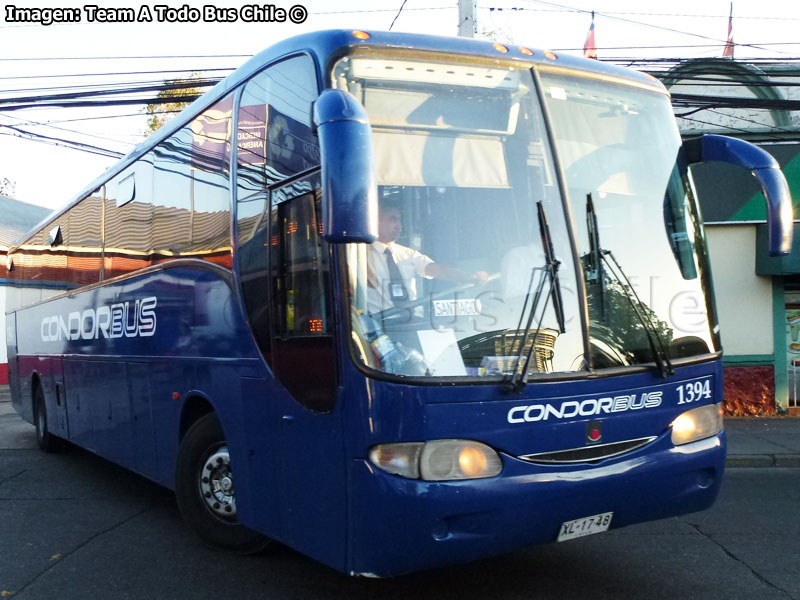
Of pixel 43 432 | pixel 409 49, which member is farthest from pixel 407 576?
pixel 43 432

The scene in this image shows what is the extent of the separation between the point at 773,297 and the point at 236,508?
10.3 meters

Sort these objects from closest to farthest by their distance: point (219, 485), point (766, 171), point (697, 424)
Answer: point (697, 424), point (766, 171), point (219, 485)

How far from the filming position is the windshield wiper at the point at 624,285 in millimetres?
4512

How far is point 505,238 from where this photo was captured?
14.4 ft

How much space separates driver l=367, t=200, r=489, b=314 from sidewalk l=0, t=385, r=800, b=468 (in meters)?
6.68

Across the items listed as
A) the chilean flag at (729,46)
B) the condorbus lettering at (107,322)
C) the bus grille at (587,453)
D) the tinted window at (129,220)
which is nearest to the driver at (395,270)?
the bus grille at (587,453)

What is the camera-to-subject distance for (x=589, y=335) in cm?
441

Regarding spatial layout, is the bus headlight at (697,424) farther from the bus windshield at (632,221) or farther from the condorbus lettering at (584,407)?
the bus windshield at (632,221)

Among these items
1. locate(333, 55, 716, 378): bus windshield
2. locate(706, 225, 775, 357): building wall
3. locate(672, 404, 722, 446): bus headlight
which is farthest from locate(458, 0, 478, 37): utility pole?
locate(672, 404, 722, 446): bus headlight

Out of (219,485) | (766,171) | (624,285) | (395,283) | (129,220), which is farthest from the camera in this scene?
(129,220)

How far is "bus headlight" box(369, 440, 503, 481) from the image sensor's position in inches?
156

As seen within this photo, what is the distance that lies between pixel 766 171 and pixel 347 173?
259cm

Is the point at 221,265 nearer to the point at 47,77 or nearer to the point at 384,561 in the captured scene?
the point at 384,561

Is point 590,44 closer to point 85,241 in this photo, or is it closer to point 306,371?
point 85,241
